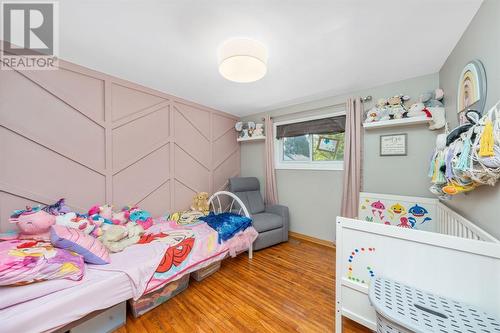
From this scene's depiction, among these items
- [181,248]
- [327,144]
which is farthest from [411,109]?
[181,248]

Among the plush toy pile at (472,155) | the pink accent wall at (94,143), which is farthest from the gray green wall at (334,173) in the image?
the pink accent wall at (94,143)

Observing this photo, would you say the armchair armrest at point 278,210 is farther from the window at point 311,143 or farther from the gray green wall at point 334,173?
the window at point 311,143

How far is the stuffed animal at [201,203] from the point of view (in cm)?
298

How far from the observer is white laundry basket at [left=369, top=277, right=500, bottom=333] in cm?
79

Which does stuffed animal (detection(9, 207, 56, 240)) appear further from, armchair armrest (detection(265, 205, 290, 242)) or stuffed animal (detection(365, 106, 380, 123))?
stuffed animal (detection(365, 106, 380, 123))

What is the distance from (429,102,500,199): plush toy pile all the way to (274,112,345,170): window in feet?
4.87

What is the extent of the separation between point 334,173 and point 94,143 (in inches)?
125

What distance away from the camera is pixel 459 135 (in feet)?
4.02

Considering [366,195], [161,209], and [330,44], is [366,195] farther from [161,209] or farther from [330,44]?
[161,209]

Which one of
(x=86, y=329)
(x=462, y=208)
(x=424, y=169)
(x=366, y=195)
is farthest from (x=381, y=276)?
(x=86, y=329)

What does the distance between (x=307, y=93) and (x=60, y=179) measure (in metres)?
3.17

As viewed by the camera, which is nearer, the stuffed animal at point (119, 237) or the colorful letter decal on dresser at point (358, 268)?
the colorful letter decal on dresser at point (358, 268)

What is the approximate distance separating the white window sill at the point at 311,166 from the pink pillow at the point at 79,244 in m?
2.69

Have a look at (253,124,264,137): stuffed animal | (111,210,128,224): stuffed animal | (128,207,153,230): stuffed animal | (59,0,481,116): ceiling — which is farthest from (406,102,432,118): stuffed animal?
(111,210,128,224): stuffed animal
